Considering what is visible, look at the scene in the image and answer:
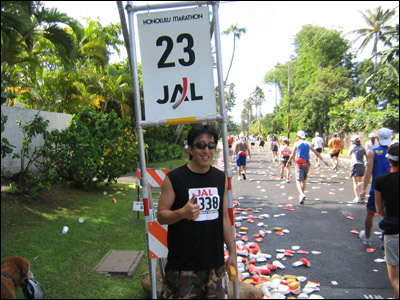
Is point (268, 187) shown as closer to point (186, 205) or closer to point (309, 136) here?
point (186, 205)

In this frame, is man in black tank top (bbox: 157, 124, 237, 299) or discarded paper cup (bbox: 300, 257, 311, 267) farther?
discarded paper cup (bbox: 300, 257, 311, 267)

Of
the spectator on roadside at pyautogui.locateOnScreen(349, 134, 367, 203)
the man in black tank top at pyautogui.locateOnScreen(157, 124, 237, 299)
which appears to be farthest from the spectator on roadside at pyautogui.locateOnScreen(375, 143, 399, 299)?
the spectator on roadside at pyautogui.locateOnScreen(349, 134, 367, 203)

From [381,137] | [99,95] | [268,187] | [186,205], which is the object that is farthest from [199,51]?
[99,95]

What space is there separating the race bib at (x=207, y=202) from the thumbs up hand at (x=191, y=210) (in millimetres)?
127

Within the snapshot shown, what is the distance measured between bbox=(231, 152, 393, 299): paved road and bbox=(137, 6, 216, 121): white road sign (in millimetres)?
2811

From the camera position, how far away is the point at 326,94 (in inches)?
1563

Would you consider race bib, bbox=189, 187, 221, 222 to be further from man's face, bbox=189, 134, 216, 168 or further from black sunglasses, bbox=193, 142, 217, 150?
black sunglasses, bbox=193, 142, 217, 150

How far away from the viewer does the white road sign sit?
2852 millimetres

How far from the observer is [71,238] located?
558 cm

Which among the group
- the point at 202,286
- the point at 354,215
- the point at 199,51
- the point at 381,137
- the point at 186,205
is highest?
the point at 199,51

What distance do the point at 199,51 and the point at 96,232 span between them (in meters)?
4.30

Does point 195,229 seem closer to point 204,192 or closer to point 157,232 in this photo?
point 204,192

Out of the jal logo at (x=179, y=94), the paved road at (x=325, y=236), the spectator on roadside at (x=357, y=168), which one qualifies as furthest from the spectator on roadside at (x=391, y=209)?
the spectator on roadside at (x=357, y=168)

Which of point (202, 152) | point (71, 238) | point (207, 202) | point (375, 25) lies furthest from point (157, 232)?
point (375, 25)
